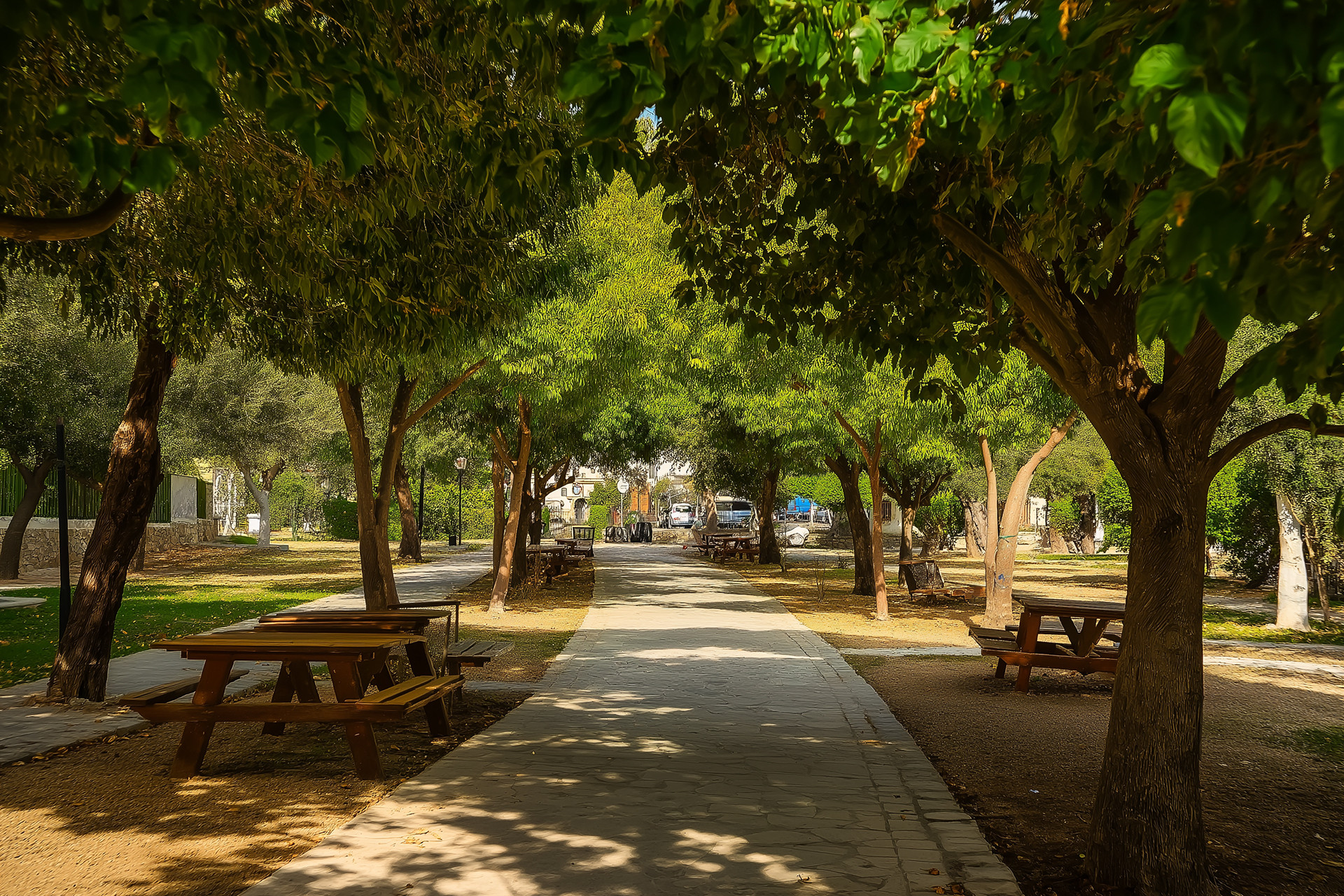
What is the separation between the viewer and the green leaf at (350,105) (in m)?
2.83

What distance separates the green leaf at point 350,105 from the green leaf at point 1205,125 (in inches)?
81.8

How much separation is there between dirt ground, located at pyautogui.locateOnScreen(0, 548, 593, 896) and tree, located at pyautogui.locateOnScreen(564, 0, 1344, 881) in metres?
3.88

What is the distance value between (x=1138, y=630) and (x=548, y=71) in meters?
3.84

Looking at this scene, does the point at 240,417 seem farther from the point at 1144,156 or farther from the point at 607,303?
the point at 1144,156

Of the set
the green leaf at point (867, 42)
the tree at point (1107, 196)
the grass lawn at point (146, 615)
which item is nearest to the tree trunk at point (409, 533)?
the grass lawn at point (146, 615)

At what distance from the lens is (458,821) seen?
5285 millimetres

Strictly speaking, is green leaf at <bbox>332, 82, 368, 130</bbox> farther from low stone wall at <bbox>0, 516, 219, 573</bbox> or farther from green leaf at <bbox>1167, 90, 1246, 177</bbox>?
low stone wall at <bbox>0, 516, 219, 573</bbox>

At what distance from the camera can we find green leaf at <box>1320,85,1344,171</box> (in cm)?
169

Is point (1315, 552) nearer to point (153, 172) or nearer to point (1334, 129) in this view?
point (1334, 129)

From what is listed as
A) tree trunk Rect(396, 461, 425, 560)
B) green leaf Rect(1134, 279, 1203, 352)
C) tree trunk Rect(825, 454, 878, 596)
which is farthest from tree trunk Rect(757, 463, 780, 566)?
green leaf Rect(1134, 279, 1203, 352)

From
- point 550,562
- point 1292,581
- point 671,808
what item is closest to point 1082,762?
point 671,808

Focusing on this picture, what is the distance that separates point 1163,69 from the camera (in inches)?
74.6

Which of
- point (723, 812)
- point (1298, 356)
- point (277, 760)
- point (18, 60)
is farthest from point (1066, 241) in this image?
point (277, 760)

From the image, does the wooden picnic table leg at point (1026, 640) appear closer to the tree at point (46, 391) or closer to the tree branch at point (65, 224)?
the tree branch at point (65, 224)
